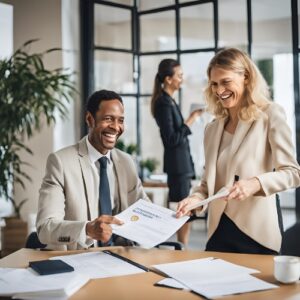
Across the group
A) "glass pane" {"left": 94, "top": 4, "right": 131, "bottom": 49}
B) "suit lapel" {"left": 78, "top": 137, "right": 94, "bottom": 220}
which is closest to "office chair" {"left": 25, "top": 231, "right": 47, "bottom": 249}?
"suit lapel" {"left": 78, "top": 137, "right": 94, "bottom": 220}

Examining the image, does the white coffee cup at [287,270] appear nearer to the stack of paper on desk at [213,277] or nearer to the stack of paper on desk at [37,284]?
the stack of paper on desk at [213,277]

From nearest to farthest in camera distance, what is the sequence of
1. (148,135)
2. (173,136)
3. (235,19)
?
(173,136), (235,19), (148,135)

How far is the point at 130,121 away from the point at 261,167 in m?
3.23

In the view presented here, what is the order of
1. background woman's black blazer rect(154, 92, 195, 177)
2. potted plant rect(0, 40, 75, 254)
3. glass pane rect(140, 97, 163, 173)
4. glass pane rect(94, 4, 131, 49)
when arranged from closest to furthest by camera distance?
background woman's black blazer rect(154, 92, 195, 177)
potted plant rect(0, 40, 75, 254)
glass pane rect(94, 4, 131, 49)
glass pane rect(140, 97, 163, 173)

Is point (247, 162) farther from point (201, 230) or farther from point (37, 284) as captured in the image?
point (201, 230)

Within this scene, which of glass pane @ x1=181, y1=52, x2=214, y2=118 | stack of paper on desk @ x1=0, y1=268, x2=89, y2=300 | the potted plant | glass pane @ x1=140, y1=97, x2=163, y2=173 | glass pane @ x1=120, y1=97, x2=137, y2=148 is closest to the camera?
stack of paper on desk @ x1=0, y1=268, x2=89, y2=300

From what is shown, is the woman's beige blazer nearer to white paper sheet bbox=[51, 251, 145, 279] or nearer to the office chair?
white paper sheet bbox=[51, 251, 145, 279]

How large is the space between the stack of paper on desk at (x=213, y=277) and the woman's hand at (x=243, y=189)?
0.78 feet

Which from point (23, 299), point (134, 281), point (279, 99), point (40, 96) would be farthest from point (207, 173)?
point (279, 99)

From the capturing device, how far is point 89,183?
2172 millimetres

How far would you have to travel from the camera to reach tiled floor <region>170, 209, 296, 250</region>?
4.57m

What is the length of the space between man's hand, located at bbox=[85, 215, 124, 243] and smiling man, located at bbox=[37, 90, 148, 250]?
0.04m

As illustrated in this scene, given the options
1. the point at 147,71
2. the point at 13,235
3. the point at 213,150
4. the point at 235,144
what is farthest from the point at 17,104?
the point at 235,144

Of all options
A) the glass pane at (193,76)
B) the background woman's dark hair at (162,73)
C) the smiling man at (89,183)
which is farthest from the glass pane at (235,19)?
the smiling man at (89,183)
